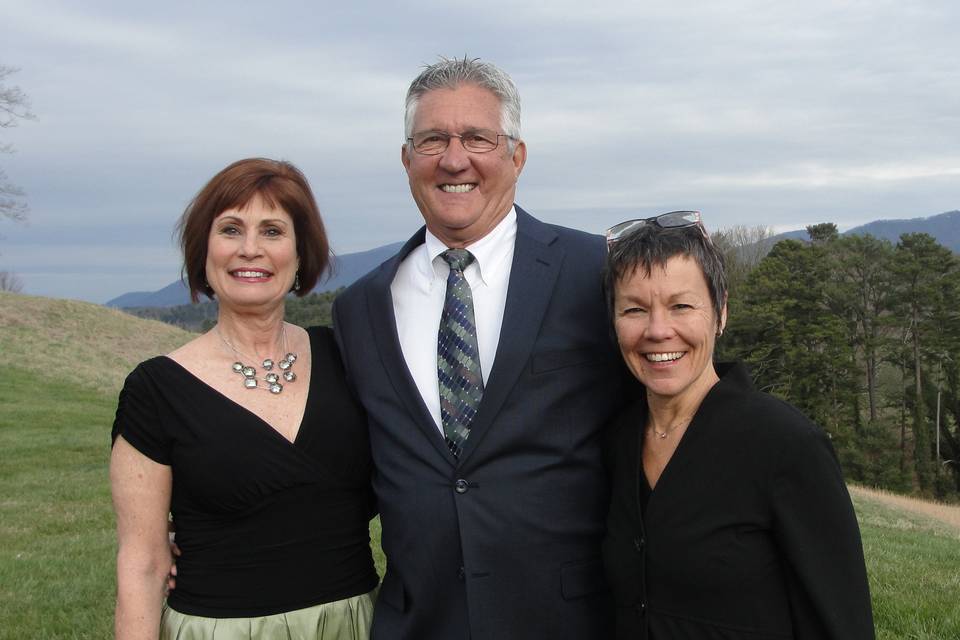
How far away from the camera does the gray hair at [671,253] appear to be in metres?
2.88

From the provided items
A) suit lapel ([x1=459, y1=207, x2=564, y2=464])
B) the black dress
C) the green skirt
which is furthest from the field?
suit lapel ([x1=459, y1=207, x2=564, y2=464])

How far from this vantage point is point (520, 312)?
336 centimetres

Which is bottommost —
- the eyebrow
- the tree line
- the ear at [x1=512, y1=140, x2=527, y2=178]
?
the tree line

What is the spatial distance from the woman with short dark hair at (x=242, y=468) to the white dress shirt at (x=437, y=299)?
38 centimetres

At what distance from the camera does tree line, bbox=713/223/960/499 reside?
50219 millimetres

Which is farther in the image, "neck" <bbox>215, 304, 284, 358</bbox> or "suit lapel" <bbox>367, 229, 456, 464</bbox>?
"neck" <bbox>215, 304, 284, 358</bbox>

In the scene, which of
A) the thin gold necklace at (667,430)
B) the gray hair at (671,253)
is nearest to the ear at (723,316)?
the gray hair at (671,253)

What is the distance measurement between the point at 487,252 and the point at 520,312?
14.9 inches

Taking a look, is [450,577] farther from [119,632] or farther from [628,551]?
[119,632]

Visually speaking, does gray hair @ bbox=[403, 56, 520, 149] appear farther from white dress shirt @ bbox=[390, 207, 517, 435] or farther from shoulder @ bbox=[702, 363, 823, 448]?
shoulder @ bbox=[702, 363, 823, 448]

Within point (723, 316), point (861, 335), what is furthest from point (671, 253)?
point (861, 335)

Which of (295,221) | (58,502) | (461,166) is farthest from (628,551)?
(58,502)

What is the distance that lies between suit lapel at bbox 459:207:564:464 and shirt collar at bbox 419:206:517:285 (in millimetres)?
72

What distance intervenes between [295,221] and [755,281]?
5333 centimetres
